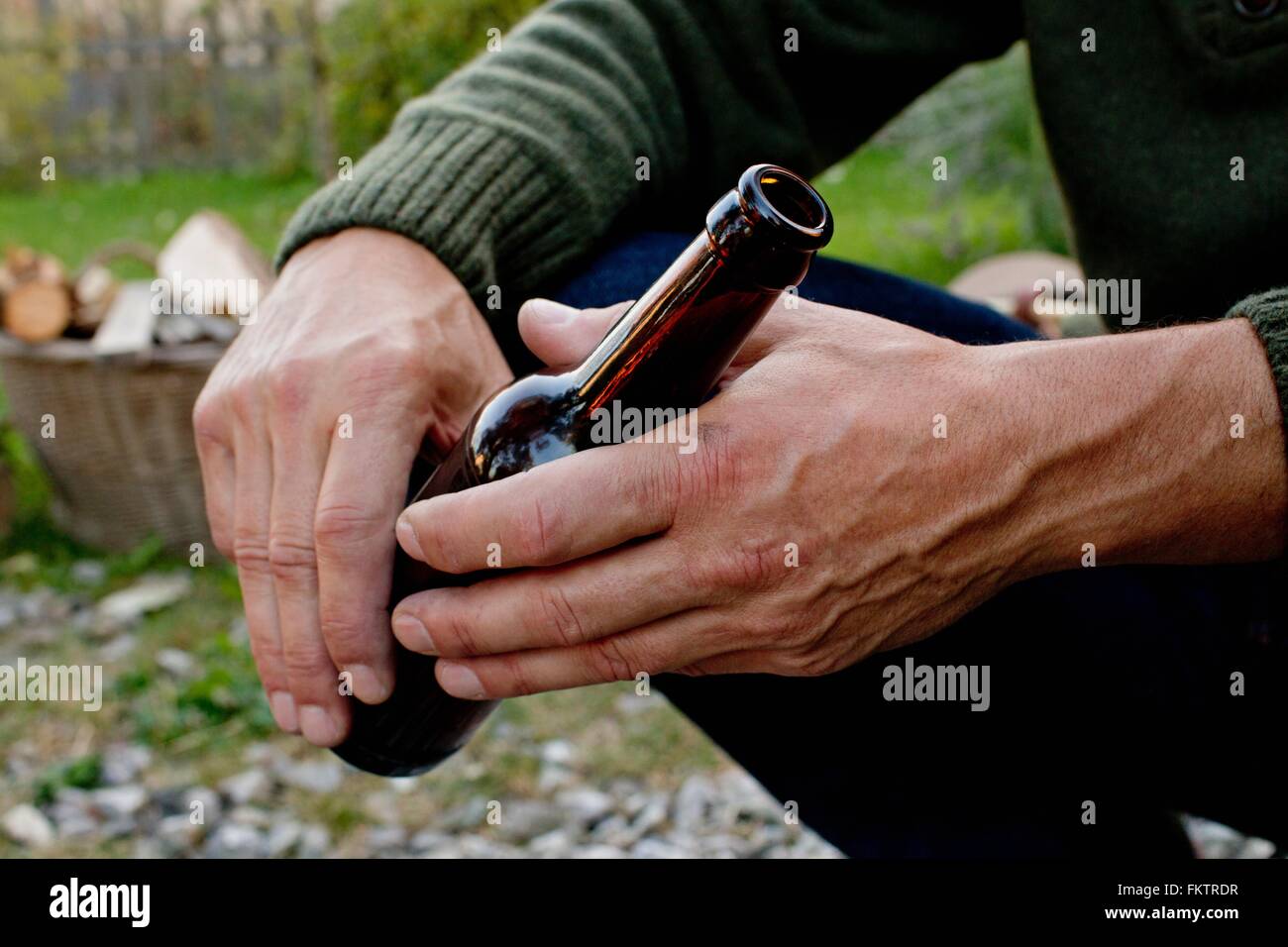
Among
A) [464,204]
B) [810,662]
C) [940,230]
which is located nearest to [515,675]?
[810,662]

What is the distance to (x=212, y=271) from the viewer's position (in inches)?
155

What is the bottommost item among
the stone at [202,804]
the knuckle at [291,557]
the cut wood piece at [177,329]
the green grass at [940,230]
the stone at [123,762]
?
the stone at [202,804]

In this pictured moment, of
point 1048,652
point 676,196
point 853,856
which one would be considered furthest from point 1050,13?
point 853,856

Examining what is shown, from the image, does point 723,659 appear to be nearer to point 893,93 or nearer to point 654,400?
point 654,400

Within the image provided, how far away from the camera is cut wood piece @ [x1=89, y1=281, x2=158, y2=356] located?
11.1ft

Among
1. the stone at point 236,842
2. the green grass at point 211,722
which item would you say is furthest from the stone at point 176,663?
the stone at point 236,842

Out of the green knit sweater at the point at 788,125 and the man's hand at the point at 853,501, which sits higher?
the green knit sweater at the point at 788,125

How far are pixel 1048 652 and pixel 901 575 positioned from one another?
1.21ft

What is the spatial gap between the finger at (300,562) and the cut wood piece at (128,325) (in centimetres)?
235

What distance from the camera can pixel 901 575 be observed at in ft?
3.65

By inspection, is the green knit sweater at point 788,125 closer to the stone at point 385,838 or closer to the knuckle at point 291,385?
the knuckle at point 291,385

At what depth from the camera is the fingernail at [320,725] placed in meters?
1.33
